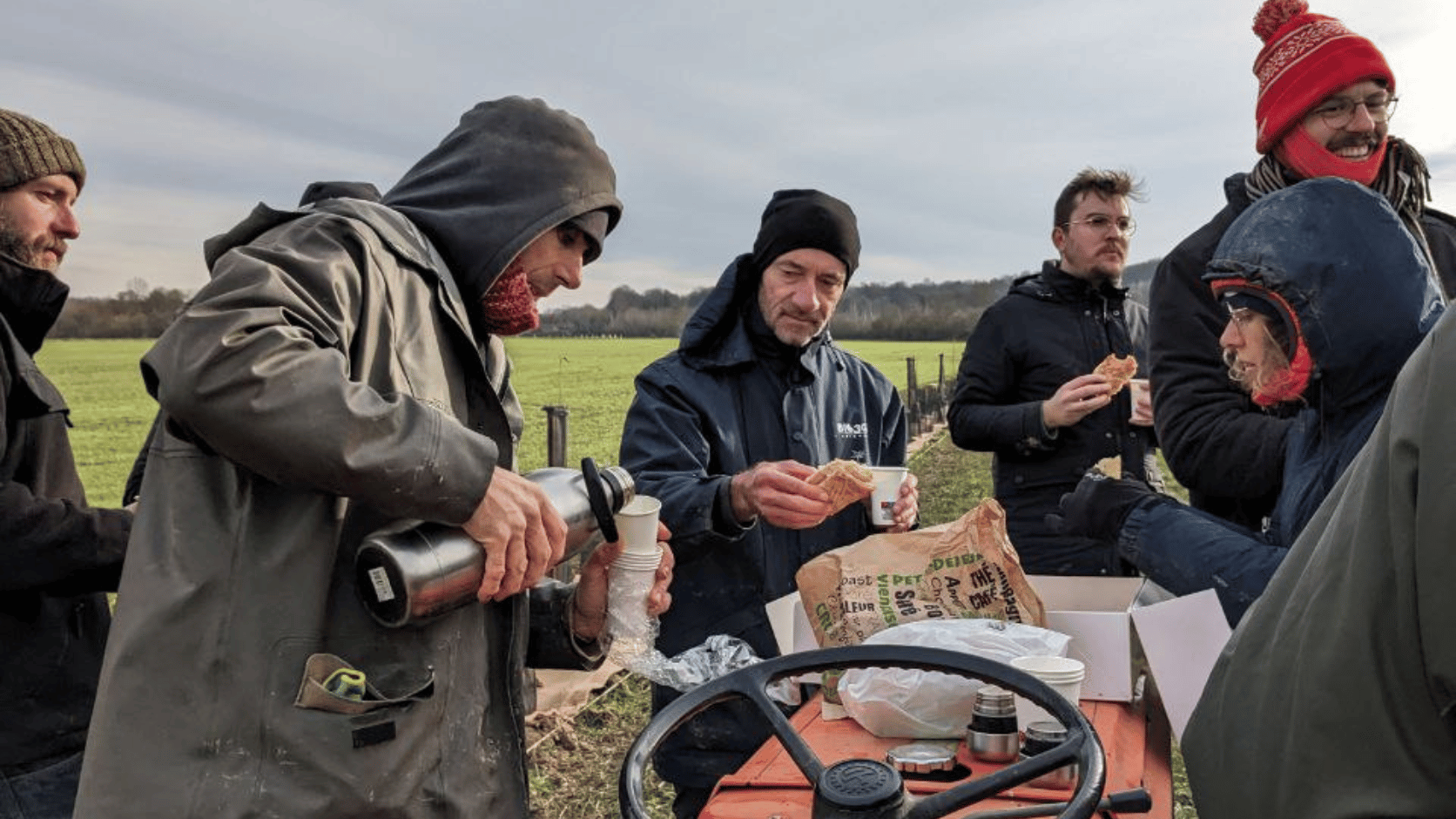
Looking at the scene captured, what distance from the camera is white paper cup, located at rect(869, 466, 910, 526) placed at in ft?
9.27

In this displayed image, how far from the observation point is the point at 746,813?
1.67 m

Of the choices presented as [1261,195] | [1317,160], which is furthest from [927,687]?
[1317,160]

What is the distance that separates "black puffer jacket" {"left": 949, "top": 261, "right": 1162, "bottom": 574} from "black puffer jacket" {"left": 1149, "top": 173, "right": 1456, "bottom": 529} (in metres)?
1.17

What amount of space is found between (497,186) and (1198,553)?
5.52 feet

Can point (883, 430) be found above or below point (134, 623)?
above

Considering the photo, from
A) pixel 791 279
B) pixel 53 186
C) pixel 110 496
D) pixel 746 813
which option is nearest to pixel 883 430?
pixel 791 279

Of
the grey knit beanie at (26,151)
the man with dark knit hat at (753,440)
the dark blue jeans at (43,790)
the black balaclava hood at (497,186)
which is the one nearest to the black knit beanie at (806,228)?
the man with dark knit hat at (753,440)

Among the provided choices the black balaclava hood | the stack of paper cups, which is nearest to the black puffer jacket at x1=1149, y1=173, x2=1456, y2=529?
the stack of paper cups

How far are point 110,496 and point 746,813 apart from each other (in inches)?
686

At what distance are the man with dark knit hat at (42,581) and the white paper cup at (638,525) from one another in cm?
142

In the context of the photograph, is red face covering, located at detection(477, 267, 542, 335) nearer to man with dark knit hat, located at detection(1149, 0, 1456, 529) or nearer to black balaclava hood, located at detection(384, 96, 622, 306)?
black balaclava hood, located at detection(384, 96, 622, 306)

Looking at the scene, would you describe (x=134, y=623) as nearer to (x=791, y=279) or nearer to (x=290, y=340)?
(x=290, y=340)

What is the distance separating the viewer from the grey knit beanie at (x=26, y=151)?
308 centimetres

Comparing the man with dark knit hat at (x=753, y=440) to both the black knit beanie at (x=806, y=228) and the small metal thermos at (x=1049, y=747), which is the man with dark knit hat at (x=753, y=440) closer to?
the black knit beanie at (x=806, y=228)
